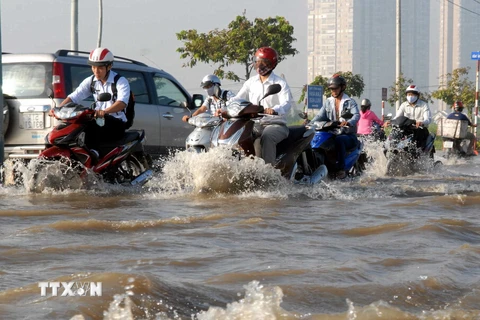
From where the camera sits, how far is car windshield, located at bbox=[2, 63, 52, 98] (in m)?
11.3

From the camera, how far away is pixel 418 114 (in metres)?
14.8

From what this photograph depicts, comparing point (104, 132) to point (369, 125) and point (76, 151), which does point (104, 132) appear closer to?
point (76, 151)

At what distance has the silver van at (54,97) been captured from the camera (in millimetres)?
11047

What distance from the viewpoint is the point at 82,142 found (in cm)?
917

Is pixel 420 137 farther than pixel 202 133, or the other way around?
pixel 420 137

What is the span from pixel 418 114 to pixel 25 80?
20.7ft

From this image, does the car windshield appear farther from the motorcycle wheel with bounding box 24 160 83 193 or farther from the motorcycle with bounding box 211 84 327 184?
the motorcycle with bounding box 211 84 327 184

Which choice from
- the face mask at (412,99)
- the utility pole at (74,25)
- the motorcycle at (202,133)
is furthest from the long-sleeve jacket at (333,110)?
the utility pole at (74,25)

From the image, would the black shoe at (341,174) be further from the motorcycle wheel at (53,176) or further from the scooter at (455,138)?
the scooter at (455,138)

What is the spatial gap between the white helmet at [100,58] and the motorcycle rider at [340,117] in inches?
117

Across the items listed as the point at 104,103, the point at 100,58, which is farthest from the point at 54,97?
the point at 100,58

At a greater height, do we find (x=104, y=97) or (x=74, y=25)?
(x=74, y=25)

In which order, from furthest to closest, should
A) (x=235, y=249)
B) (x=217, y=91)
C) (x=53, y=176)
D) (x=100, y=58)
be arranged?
(x=217, y=91) → (x=100, y=58) → (x=53, y=176) → (x=235, y=249)

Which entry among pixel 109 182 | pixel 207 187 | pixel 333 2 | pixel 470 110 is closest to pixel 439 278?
pixel 207 187
